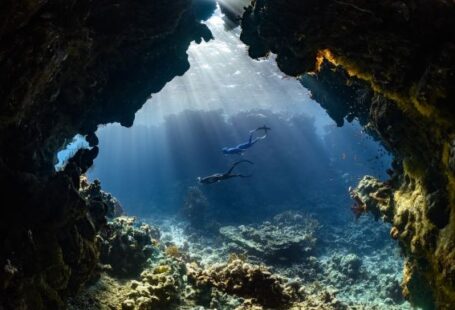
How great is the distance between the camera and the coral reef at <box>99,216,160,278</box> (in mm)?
8312

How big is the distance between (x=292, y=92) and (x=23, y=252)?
36.2 metres

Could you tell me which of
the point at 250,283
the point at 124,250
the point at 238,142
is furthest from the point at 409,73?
the point at 238,142

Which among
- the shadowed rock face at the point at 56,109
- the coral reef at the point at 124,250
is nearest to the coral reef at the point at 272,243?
the coral reef at the point at 124,250

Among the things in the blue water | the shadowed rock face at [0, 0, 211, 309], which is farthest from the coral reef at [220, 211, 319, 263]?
the blue water

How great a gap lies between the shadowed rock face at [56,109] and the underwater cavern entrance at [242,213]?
1.28 meters

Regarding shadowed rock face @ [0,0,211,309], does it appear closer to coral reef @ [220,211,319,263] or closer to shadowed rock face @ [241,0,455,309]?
shadowed rock face @ [241,0,455,309]

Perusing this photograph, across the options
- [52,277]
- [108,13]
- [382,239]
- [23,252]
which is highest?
[108,13]

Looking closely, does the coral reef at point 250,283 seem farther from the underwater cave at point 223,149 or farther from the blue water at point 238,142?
the blue water at point 238,142

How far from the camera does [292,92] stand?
1528 inches

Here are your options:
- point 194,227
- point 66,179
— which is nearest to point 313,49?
point 66,179

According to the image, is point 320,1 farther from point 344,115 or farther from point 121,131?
point 121,131

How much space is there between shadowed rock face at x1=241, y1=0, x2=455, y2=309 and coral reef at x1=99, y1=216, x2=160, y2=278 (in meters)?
5.51

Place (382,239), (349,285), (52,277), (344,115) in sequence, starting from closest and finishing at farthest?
1. (52,277)
2. (344,115)
3. (349,285)
4. (382,239)

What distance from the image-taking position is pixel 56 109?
7.62 meters
